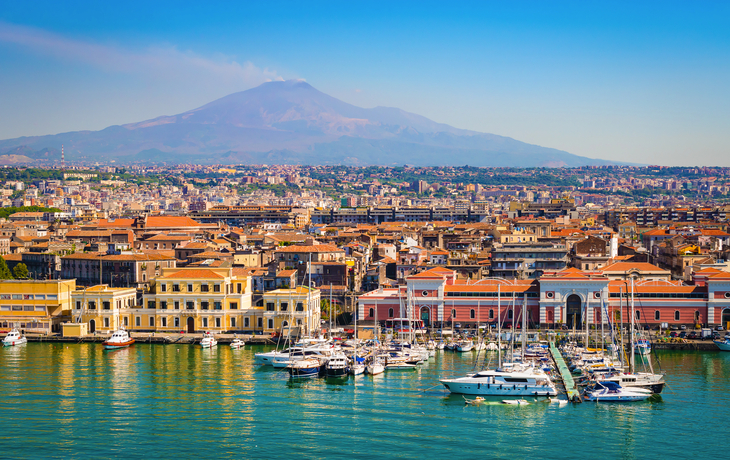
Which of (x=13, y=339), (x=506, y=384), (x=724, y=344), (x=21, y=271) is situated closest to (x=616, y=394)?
(x=506, y=384)

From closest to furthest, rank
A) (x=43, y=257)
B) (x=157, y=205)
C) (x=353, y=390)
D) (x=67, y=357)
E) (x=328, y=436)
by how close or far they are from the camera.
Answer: (x=328, y=436), (x=353, y=390), (x=67, y=357), (x=43, y=257), (x=157, y=205)

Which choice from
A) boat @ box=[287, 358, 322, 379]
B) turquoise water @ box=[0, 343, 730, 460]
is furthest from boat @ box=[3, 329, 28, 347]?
boat @ box=[287, 358, 322, 379]

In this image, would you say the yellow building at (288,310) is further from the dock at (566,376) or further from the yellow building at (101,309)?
the dock at (566,376)

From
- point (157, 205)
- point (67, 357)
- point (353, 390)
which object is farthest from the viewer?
point (157, 205)

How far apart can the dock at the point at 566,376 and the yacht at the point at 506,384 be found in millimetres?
443

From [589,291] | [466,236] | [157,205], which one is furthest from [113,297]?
[157,205]

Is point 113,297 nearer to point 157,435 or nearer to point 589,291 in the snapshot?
point 157,435

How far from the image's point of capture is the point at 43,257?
4494 centimetres

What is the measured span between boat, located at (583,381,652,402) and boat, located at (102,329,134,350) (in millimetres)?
15990

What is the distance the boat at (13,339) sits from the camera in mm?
30156

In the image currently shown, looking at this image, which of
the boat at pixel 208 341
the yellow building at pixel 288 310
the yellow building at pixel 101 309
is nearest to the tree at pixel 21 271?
the yellow building at pixel 101 309

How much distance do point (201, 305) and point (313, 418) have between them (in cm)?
1254

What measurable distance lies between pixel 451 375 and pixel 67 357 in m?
12.8

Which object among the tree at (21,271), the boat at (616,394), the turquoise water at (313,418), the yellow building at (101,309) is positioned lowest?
the turquoise water at (313,418)
